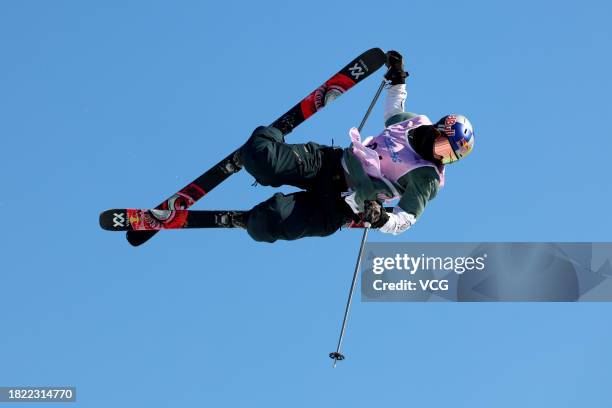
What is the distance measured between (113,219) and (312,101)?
2.86 metres

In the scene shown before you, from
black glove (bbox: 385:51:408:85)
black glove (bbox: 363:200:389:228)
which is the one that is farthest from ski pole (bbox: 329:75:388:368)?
black glove (bbox: 363:200:389:228)

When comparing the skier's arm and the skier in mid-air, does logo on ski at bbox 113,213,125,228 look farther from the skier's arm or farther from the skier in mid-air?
the skier's arm

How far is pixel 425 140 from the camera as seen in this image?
8.63 metres

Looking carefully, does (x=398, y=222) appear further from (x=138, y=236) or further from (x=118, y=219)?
(x=138, y=236)

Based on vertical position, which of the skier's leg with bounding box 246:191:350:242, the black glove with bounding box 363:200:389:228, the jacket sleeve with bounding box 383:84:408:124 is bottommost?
the black glove with bounding box 363:200:389:228

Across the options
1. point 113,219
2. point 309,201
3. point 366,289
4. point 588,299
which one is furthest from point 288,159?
point 588,299

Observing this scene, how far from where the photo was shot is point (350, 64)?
1070 cm

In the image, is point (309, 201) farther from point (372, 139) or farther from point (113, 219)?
point (113, 219)

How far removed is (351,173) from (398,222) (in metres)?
0.91

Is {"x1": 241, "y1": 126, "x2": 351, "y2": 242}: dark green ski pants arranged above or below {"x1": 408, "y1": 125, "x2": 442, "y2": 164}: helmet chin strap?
below

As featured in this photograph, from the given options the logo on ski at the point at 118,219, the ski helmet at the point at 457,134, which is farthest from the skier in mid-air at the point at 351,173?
the logo on ski at the point at 118,219

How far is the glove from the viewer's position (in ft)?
27.3

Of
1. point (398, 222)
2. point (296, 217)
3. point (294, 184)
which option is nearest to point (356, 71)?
point (294, 184)

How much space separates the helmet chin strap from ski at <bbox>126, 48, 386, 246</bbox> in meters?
1.93
